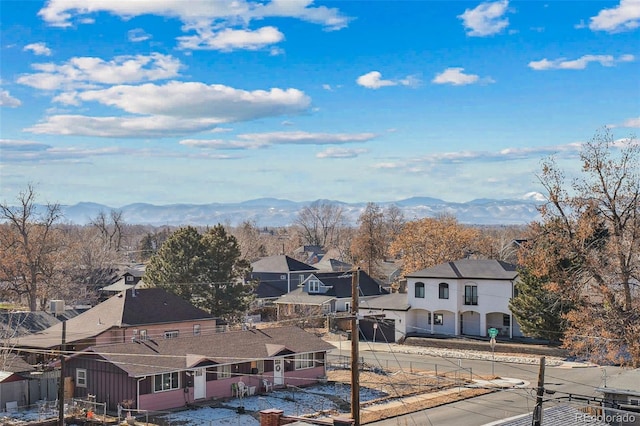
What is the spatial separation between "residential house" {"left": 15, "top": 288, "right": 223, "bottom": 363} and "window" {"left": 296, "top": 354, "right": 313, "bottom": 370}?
11.8m

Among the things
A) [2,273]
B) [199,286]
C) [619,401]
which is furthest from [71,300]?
[619,401]

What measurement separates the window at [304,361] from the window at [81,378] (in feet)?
45.4

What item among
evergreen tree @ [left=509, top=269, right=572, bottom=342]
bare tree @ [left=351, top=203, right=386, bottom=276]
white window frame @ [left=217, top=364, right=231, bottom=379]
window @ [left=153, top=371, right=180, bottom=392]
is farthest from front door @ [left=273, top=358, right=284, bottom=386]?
bare tree @ [left=351, top=203, right=386, bottom=276]

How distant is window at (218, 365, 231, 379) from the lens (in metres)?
44.6

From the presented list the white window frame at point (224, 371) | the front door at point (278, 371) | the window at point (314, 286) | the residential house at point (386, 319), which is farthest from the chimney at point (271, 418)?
the window at point (314, 286)

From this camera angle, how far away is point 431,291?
7056 cm

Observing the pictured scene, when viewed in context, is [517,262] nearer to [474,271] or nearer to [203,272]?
[474,271]

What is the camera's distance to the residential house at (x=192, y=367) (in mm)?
40562

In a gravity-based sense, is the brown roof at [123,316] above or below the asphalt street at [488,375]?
above

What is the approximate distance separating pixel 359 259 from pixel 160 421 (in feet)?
236

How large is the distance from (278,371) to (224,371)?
14.2 feet

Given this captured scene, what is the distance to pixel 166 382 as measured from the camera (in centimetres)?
4162

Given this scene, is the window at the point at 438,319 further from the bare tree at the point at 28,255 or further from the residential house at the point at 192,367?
the bare tree at the point at 28,255

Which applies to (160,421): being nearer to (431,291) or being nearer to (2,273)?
(431,291)
